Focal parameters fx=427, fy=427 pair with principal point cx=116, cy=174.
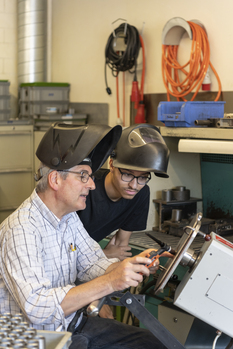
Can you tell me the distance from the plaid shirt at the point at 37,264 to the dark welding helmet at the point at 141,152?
378mm

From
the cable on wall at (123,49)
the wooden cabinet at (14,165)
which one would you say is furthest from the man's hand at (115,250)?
the wooden cabinet at (14,165)

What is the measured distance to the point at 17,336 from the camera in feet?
3.12

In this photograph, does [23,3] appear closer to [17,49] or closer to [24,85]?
[17,49]

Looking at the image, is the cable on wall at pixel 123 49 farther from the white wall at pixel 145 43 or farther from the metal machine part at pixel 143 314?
the metal machine part at pixel 143 314

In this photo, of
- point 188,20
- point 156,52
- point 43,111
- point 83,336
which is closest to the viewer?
point 83,336

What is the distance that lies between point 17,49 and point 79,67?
0.89m

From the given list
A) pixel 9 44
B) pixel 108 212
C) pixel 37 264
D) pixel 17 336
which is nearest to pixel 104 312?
pixel 108 212

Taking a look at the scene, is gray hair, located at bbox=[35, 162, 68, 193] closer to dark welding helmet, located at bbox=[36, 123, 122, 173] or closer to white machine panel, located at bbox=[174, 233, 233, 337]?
dark welding helmet, located at bbox=[36, 123, 122, 173]

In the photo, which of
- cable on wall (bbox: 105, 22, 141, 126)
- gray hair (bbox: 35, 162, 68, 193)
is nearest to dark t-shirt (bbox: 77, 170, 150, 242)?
gray hair (bbox: 35, 162, 68, 193)

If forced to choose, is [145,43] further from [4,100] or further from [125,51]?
[4,100]

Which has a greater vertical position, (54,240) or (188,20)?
(188,20)

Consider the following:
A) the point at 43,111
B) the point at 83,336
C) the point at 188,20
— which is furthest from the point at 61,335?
the point at 43,111

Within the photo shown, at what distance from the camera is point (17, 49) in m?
4.84

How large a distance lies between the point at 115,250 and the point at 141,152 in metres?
0.64
